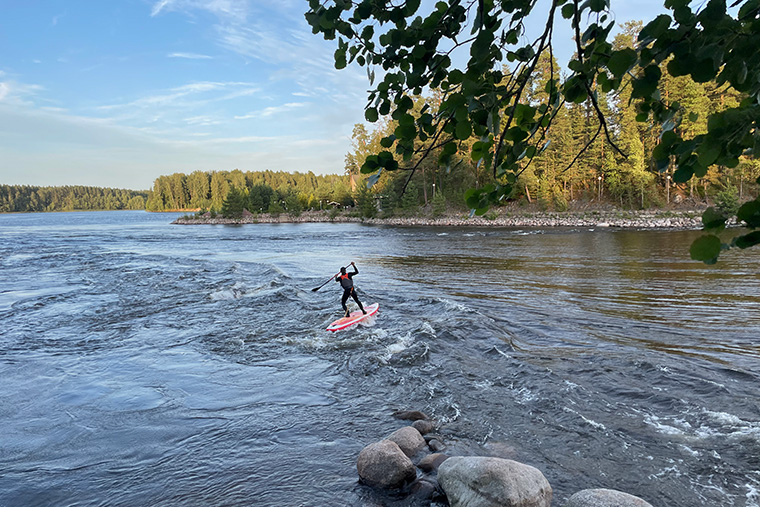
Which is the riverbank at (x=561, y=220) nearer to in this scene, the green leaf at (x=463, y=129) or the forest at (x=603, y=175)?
the forest at (x=603, y=175)

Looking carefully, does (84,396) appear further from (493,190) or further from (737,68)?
(737,68)

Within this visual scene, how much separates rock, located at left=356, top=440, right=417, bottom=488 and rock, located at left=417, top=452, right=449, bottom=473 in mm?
272

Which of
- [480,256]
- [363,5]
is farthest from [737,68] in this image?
[480,256]

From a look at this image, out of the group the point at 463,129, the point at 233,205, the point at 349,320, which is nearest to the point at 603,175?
the point at 349,320

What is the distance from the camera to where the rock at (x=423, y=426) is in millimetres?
6911

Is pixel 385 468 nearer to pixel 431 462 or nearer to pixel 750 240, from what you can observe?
pixel 431 462

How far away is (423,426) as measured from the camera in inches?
275

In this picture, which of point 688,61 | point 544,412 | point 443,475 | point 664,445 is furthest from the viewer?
point 544,412

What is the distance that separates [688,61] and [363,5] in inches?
57.1

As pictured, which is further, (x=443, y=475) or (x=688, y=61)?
(x=443, y=475)

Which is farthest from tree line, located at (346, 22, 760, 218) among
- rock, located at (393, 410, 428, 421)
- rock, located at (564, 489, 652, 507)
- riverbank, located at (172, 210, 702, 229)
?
rock, located at (564, 489, 652, 507)

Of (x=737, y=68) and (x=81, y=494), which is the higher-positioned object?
(x=737, y=68)

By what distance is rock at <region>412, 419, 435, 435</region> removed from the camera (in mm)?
6911

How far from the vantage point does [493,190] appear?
186 centimetres
